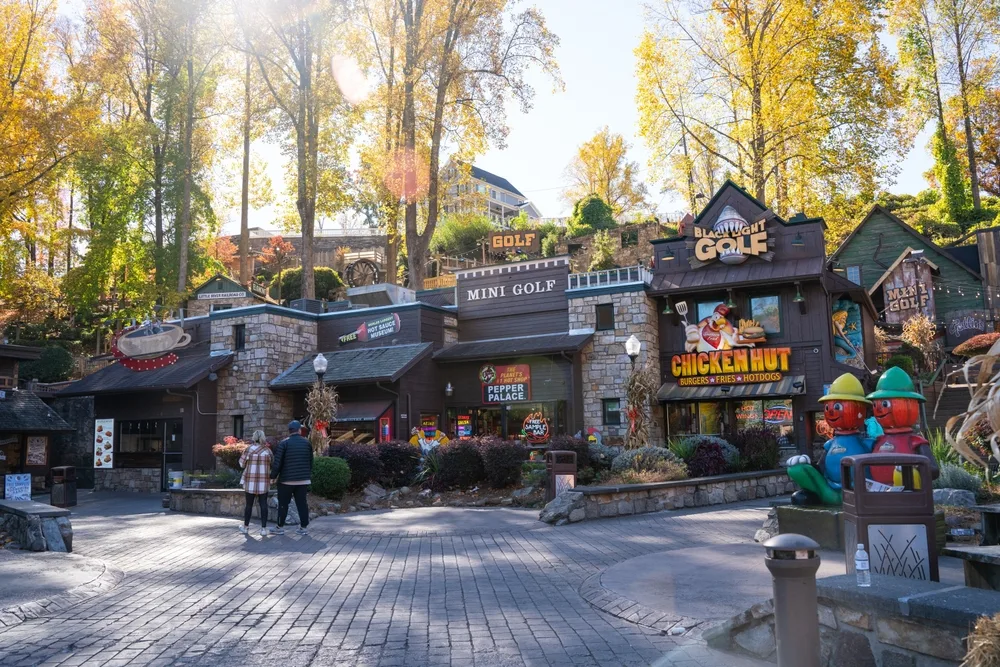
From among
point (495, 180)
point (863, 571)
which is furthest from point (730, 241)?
point (495, 180)

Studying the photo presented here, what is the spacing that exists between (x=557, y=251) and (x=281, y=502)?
3758 centimetres

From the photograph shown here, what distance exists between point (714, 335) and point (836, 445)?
16.3m

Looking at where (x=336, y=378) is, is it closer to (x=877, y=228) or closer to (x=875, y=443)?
(x=875, y=443)

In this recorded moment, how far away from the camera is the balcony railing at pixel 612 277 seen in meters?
25.4

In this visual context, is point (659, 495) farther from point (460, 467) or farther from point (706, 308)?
point (706, 308)

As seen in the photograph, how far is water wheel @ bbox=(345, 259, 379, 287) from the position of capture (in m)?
48.8

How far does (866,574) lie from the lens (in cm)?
448

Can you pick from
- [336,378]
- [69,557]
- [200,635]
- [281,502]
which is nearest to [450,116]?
[336,378]

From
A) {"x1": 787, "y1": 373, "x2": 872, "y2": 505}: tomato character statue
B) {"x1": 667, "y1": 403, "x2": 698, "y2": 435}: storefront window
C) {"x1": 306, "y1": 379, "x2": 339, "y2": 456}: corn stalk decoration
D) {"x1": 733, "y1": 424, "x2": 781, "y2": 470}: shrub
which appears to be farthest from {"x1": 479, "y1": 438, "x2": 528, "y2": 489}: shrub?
Answer: {"x1": 667, "y1": 403, "x2": 698, "y2": 435}: storefront window

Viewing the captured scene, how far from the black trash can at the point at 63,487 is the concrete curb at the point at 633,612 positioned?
54.8 feet

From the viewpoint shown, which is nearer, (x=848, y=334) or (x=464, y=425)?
(x=848, y=334)

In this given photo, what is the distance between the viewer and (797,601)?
4.28 metres

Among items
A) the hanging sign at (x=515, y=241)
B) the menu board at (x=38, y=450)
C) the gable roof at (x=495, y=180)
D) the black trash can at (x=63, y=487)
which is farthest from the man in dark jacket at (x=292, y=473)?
the gable roof at (x=495, y=180)

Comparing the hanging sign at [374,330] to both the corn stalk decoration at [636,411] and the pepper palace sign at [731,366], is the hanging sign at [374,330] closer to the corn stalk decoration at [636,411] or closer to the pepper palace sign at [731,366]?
the pepper palace sign at [731,366]
